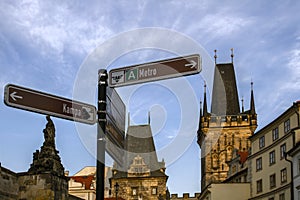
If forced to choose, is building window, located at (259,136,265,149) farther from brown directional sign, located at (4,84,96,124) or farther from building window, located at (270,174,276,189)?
brown directional sign, located at (4,84,96,124)

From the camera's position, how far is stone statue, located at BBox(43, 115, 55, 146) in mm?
13672

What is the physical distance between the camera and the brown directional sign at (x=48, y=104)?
682cm

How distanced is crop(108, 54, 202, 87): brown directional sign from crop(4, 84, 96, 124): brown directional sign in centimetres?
54

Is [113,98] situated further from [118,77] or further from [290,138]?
[290,138]

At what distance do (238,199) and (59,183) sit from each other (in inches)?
1964

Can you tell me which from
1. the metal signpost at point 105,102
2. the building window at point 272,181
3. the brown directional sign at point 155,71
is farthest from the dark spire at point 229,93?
the brown directional sign at point 155,71

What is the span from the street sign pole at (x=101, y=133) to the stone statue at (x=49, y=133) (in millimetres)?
7355

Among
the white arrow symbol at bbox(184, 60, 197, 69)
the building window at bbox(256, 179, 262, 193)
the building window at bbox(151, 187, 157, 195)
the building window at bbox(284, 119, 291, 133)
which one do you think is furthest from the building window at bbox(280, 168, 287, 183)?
the white arrow symbol at bbox(184, 60, 197, 69)

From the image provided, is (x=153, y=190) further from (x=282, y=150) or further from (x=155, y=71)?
(x=155, y=71)

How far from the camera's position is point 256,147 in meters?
57.3

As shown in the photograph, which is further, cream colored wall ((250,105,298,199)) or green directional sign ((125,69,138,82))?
cream colored wall ((250,105,298,199))

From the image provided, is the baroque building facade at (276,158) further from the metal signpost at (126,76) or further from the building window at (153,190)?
the metal signpost at (126,76)

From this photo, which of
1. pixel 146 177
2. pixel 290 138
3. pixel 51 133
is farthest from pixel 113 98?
pixel 146 177

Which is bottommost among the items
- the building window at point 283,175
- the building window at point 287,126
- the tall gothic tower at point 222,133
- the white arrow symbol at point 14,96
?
the white arrow symbol at point 14,96
